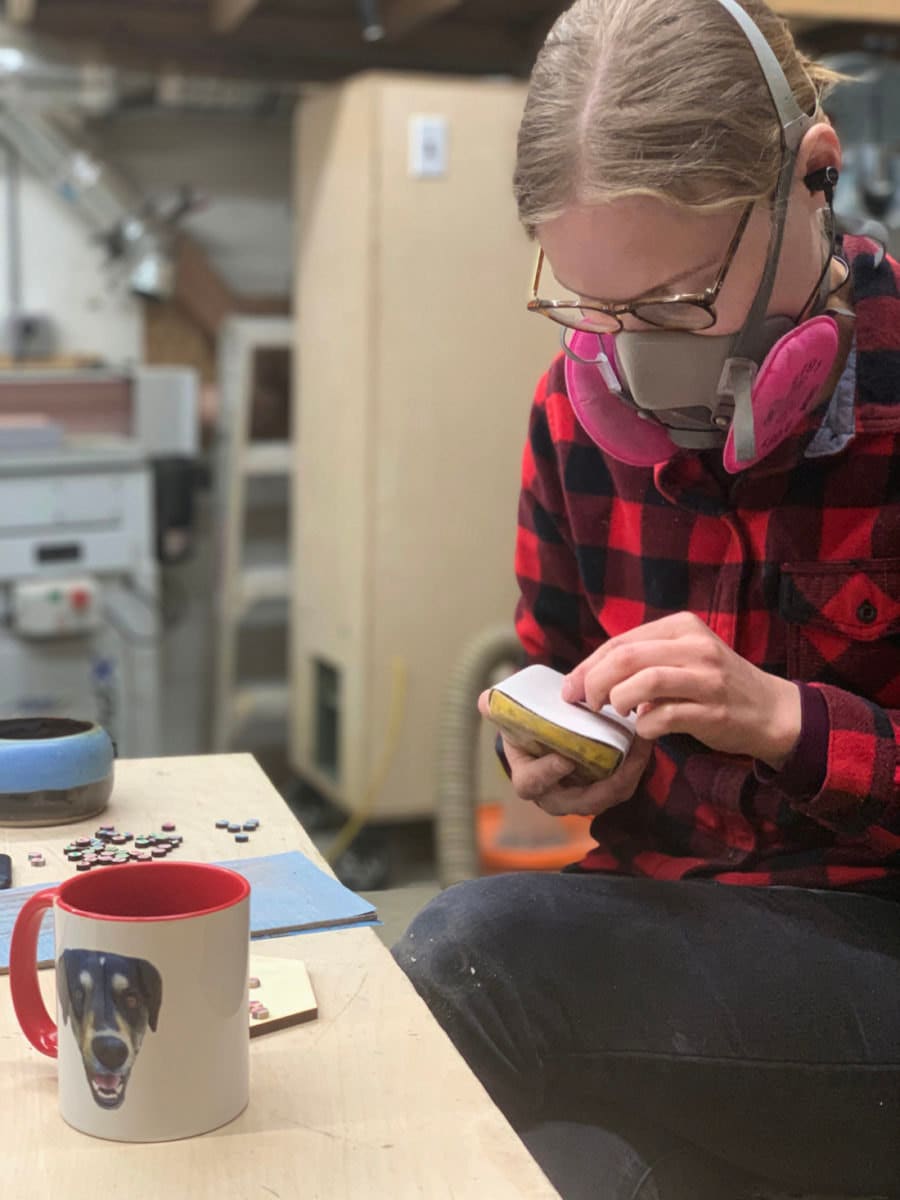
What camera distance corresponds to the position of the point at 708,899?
2.86 ft

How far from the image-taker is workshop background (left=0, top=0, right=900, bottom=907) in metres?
2.55

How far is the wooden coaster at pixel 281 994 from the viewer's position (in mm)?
654

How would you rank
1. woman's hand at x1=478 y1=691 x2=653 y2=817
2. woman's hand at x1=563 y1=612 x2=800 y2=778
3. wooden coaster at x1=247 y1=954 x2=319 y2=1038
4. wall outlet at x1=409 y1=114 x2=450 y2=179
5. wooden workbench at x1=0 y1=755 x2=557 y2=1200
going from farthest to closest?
1. wall outlet at x1=409 y1=114 x2=450 y2=179
2. woman's hand at x1=478 y1=691 x2=653 y2=817
3. woman's hand at x1=563 y1=612 x2=800 y2=778
4. wooden coaster at x1=247 y1=954 x2=319 y2=1038
5. wooden workbench at x1=0 y1=755 x2=557 y2=1200

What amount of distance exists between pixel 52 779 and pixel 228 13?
2.09m

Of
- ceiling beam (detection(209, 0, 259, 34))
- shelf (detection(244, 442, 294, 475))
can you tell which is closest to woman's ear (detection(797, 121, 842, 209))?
ceiling beam (detection(209, 0, 259, 34))

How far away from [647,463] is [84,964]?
513 mm

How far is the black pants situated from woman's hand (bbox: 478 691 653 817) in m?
0.08

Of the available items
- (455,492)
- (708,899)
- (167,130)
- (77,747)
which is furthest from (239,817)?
(167,130)

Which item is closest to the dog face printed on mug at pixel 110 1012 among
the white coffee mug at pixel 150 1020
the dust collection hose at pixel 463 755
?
the white coffee mug at pixel 150 1020

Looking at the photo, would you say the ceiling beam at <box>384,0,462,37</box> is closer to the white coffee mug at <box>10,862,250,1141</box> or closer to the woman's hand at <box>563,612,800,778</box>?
the woman's hand at <box>563,612,800,778</box>

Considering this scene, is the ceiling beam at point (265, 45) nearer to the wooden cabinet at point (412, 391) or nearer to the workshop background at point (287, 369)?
the workshop background at point (287, 369)

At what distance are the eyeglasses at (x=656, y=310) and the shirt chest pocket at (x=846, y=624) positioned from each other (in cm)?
18

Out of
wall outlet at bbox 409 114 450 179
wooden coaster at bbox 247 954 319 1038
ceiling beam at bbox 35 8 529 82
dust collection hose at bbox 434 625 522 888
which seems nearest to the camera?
wooden coaster at bbox 247 954 319 1038

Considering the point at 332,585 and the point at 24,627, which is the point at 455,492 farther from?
the point at 24,627
